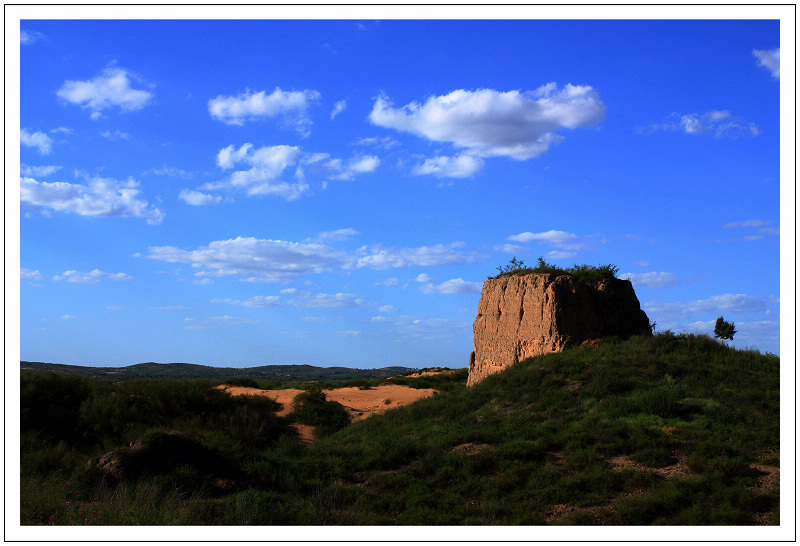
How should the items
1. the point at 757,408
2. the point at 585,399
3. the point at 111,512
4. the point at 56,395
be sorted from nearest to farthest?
the point at 111,512, the point at 757,408, the point at 585,399, the point at 56,395

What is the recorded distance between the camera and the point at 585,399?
14.4m

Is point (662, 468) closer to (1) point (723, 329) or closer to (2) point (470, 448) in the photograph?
(2) point (470, 448)

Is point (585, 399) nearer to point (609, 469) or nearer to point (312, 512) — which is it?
point (609, 469)

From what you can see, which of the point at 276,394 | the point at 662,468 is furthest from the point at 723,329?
the point at 276,394

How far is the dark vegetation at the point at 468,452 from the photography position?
8.71 metres

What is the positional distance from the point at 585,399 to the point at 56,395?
1670cm

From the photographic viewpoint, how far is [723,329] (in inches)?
839

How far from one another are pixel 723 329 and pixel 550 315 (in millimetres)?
8740

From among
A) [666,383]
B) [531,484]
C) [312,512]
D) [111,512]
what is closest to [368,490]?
[312,512]

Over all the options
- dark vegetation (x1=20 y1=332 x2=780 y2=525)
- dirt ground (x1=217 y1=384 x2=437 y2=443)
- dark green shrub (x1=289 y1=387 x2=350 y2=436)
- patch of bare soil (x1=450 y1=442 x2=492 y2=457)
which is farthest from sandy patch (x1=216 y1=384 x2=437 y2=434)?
patch of bare soil (x1=450 y1=442 x2=492 y2=457)

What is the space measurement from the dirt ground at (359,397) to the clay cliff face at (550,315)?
445cm

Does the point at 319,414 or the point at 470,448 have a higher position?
the point at 470,448

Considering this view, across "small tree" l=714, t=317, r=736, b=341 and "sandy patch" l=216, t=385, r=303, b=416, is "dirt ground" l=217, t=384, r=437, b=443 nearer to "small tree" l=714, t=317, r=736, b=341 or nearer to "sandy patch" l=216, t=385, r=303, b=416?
"sandy patch" l=216, t=385, r=303, b=416
